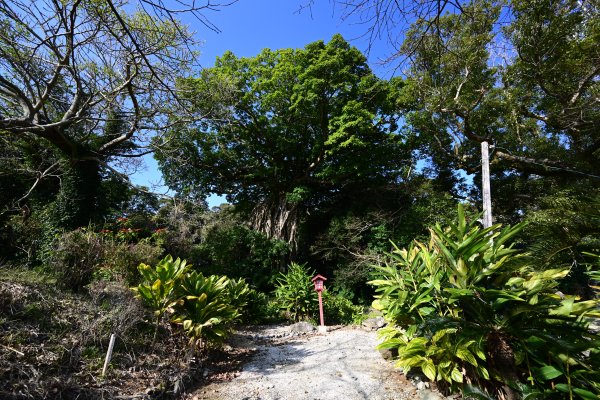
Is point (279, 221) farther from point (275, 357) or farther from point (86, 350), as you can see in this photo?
point (86, 350)

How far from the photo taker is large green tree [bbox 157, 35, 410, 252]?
1036cm

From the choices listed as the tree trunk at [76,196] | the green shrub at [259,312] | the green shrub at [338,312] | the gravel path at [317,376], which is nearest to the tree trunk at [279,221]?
the green shrub at [338,312]

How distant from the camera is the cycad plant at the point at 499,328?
90.0 inches

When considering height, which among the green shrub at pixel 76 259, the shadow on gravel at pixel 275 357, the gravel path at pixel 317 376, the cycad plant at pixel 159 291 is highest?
the green shrub at pixel 76 259

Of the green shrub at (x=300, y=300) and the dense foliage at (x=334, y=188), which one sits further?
the green shrub at (x=300, y=300)

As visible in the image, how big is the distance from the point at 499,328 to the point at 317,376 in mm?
2164

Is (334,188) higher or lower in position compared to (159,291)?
higher

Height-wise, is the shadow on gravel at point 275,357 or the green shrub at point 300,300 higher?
the green shrub at point 300,300

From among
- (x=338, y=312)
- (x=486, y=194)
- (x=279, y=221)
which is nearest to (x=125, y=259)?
(x=338, y=312)

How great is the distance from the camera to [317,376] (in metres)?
3.77

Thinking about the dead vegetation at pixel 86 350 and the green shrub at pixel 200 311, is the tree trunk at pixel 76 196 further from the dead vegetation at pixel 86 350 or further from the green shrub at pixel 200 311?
the green shrub at pixel 200 311

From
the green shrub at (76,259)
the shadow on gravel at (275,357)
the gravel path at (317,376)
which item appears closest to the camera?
the gravel path at (317,376)

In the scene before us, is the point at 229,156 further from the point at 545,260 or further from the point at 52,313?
the point at 545,260

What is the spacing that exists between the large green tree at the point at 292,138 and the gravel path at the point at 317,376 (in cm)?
635
